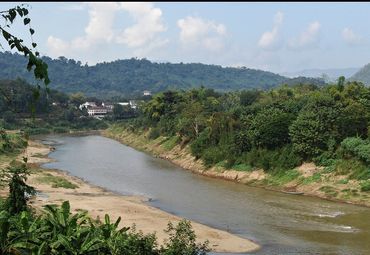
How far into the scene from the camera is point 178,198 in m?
42.8

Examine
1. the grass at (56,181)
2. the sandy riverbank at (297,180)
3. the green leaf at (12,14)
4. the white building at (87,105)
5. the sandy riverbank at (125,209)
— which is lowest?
the sandy riverbank at (125,209)

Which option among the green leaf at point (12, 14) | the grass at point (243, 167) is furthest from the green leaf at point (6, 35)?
the grass at point (243, 167)

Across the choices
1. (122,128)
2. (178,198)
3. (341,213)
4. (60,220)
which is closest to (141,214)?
(178,198)

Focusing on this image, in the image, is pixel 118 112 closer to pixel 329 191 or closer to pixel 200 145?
pixel 200 145

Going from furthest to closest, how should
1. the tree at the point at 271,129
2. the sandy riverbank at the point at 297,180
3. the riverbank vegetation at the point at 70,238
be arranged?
the tree at the point at 271,129 < the sandy riverbank at the point at 297,180 < the riverbank vegetation at the point at 70,238

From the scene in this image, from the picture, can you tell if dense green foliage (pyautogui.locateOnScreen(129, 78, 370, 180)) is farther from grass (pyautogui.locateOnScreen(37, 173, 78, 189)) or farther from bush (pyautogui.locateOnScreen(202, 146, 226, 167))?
grass (pyautogui.locateOnScreen(37, 173, 78, 189))

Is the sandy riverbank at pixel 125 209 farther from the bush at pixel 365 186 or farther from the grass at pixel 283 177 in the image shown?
the bush at pixel 365 186

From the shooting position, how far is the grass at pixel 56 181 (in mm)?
45341

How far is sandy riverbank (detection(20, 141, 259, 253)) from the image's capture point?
2903cm

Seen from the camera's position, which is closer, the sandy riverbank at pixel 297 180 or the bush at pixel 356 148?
the sandy riverbank at pixel 297 180

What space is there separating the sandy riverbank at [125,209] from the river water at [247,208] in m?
1.46

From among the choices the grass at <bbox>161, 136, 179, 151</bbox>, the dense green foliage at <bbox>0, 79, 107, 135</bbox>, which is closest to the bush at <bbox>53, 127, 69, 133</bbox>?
the dense green foliage at <bbox>0, 79, 107, 135</bbox>

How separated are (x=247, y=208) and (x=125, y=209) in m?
9.58

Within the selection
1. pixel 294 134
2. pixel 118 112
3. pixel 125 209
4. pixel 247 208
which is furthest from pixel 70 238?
pixel 118 112
